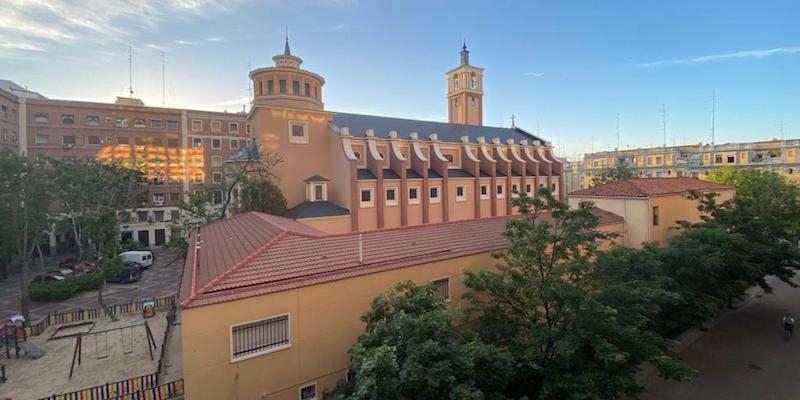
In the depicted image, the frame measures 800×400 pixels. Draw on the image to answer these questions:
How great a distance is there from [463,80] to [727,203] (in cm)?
3803

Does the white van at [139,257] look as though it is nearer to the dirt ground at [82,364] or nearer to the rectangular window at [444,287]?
the dirt ground at [82,364]

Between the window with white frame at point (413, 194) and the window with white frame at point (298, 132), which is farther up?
the window with white frame at point (298, 132)

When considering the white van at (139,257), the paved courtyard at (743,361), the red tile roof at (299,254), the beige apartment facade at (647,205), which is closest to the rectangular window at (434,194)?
the beige apartment facade at (647,205)

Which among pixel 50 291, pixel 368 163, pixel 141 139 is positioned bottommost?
pixel 50 291

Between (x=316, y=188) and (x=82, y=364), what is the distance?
1788 centimetres

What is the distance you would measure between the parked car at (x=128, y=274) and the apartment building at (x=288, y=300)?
22.4m

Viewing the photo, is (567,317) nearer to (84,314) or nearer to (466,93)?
(84,314)

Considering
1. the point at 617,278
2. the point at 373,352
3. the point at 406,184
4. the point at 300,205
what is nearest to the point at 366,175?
the point at 406,184

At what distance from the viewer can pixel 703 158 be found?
5856cm

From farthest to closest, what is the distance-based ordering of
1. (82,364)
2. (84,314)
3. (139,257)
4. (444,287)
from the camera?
(139,257) → (84,314) → (82,364) → (444,287)

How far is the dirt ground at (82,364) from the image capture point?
13578mm

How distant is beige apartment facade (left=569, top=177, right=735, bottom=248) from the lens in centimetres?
2058

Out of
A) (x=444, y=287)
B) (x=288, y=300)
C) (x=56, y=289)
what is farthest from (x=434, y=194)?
(x=56, y=289)

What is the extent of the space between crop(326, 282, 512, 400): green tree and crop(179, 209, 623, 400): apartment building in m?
1.64
